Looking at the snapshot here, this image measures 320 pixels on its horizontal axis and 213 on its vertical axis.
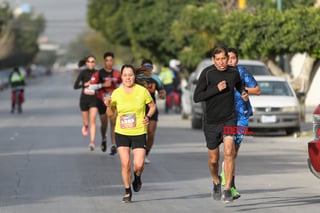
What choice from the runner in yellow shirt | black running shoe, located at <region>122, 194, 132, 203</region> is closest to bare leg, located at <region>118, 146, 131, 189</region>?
the runner in yellow shirt

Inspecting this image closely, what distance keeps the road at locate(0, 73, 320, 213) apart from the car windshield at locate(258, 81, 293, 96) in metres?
1.50

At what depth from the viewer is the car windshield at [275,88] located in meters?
27.5

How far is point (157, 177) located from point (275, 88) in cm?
1128

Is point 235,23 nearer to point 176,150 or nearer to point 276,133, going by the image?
point 276,133

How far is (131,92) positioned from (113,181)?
2742 millimetres

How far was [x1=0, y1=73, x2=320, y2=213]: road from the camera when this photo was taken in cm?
1323

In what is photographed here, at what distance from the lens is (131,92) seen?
1373 centimetres

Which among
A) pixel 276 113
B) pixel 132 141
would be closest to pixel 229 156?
pixel 132 141

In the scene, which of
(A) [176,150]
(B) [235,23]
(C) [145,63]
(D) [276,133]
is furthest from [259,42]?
(C) [145,63]

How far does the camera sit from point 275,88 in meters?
27.6

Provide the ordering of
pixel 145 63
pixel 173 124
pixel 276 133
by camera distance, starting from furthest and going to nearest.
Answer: pixel 173 124 < pixel 276 133 < pixel 145 63

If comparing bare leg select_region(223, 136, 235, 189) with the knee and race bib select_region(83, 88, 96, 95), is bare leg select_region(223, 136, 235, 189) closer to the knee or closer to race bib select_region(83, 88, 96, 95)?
the knee

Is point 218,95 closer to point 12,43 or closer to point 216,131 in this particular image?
point 216,131

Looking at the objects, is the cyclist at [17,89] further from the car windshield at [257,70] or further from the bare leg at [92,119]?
the bare leg at [92,119]
